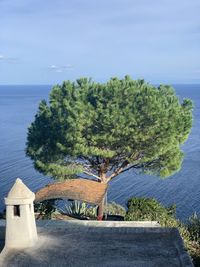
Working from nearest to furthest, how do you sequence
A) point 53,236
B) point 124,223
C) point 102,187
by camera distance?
1. point 53,236
2. point 124,223
3. point 102,187

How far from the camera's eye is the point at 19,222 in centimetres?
1194

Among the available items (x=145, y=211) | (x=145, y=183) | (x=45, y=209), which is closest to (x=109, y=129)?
(x=45, y=209)

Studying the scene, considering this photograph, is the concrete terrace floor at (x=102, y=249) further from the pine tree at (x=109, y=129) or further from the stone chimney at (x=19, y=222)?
the pine tree at (x=109, y=129)

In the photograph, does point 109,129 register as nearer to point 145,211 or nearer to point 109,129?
point 109,129

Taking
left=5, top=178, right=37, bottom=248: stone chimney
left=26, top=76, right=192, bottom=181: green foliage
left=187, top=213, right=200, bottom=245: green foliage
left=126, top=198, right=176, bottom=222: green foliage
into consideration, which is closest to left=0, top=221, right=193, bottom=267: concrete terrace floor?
left=5, top=178, right=37, bottom=248: stone chimney

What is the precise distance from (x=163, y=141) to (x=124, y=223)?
7.04 m

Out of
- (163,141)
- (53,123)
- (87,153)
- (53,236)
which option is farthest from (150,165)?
(53,236)

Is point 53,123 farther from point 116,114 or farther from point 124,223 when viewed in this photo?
point 124,223

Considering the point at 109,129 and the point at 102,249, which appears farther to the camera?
the point at 109,129

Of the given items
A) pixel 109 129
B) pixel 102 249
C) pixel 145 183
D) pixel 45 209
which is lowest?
pixel 145 183

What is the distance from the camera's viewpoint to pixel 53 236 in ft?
41.0

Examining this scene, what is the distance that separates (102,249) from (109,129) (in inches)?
470

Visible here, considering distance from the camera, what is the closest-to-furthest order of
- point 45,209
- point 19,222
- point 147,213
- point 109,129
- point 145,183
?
point 19,222 < point 147,213 < point 45,209 < point 109,129 < point 145,183

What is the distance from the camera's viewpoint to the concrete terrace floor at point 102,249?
1038 centimetres
